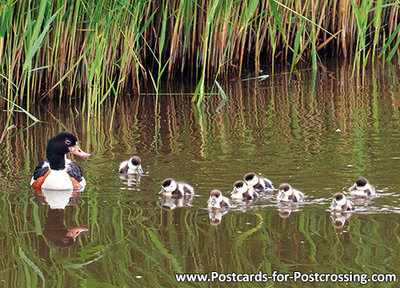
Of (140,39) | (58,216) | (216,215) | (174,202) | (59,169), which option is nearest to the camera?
(216,215)

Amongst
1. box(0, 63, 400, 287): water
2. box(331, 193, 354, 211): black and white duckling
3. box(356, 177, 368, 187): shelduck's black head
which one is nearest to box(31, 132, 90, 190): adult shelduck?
box(0, 63, 400, 287): water

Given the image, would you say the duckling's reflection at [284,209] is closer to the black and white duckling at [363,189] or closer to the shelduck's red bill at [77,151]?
the black and white duckling at [363,189]

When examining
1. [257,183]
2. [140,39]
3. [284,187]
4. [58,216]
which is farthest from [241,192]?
[140,39]

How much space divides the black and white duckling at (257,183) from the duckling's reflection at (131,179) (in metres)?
0.99

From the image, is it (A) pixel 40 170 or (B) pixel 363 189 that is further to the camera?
(A) pixel 40 170

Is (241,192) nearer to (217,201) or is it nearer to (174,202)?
(217,201)

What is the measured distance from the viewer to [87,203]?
6.87m

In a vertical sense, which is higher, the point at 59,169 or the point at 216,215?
the point at 59,169

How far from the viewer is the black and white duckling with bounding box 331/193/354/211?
6238mm

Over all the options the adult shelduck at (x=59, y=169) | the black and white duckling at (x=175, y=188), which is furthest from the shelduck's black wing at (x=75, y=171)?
the black and white duckling at (x=175, y=188)

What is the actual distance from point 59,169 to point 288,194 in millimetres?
2235

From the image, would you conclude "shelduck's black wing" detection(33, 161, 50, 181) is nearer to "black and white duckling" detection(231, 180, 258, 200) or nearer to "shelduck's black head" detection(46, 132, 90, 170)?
"shelduck's black head" detection(46, 132, 90, 170)

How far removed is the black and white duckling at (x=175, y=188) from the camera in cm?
679

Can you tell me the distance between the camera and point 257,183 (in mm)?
6863
